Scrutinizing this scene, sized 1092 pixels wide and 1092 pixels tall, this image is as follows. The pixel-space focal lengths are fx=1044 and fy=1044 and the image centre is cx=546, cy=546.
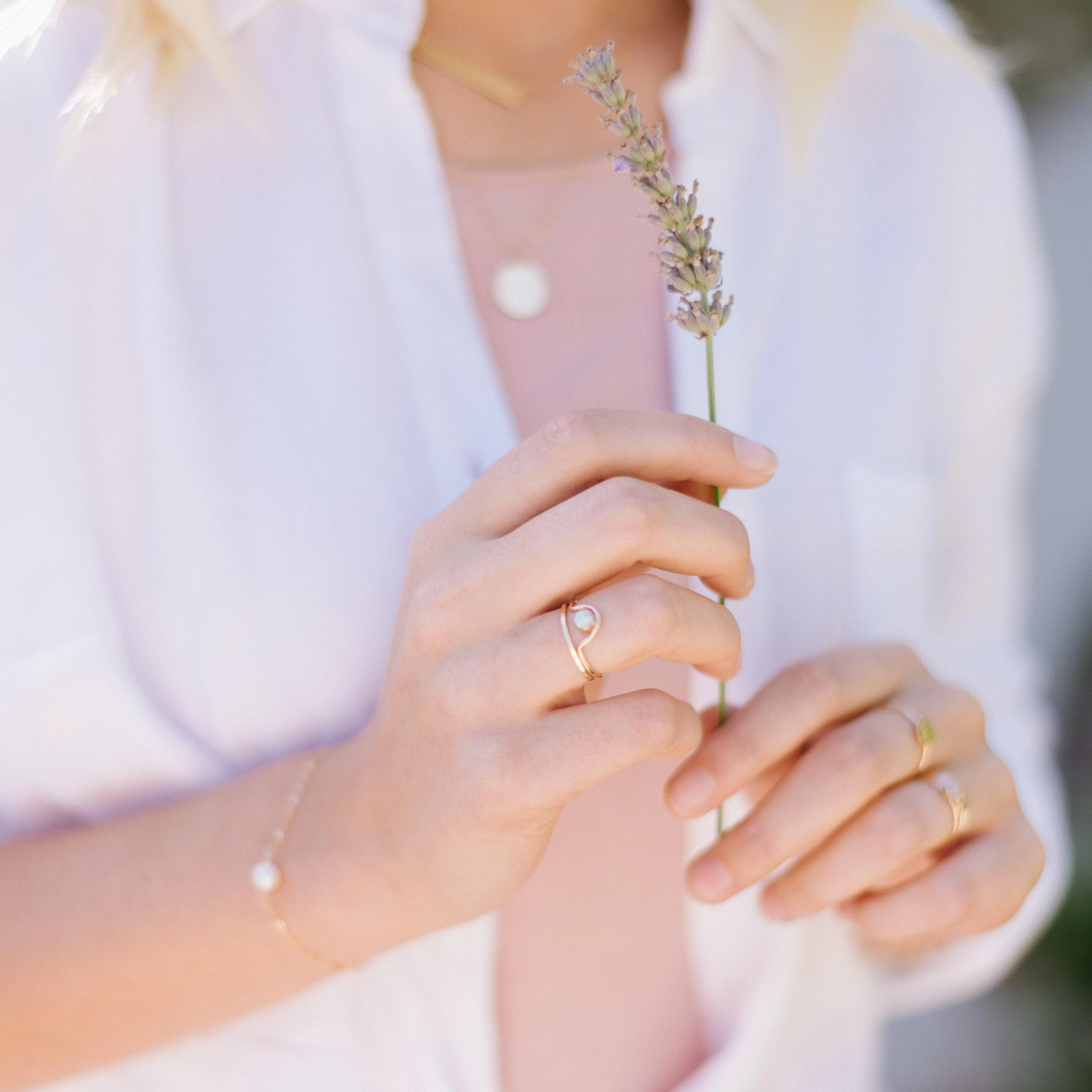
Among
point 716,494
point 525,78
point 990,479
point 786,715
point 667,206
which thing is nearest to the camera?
point 667,206

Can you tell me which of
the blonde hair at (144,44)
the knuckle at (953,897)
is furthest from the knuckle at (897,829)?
the blonde hair at (144,44)

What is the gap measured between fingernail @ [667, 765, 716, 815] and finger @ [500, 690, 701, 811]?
187 millimetres

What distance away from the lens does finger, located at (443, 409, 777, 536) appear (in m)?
0.79

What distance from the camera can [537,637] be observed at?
2.50 feet

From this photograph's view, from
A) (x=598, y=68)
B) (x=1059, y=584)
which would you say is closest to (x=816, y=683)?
(x=598, y=68)

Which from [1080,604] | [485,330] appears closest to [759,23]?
[485,330]

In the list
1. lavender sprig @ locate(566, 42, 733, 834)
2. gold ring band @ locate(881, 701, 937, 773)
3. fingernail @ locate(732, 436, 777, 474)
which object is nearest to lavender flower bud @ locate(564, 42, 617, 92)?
lavender sprig @ locate(566, 42, 733, 834)

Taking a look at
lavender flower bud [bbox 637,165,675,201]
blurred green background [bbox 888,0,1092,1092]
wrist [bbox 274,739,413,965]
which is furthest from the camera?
blurred green background [bbox 888,0,1092,1092]

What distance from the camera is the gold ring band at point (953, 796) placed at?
1099mm

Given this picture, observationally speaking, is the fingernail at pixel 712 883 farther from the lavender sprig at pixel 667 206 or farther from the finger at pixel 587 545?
the lavender sprig at pixel 667 206

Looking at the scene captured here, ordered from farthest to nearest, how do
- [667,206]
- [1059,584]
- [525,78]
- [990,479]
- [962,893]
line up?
[1059,584] < [990,479] < [525,78] < [962,893] < [667,206]

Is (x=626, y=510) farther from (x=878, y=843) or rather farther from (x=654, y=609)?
(x=878, y=843)

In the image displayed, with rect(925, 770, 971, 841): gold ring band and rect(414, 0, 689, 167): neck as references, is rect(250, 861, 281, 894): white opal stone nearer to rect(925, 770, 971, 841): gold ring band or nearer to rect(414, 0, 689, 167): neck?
Result: rect(925, 770, 971, 841): gold ring band

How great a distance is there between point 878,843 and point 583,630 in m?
0.48
